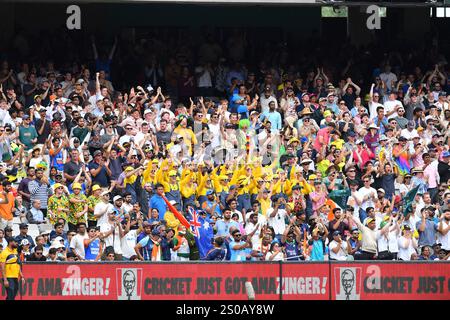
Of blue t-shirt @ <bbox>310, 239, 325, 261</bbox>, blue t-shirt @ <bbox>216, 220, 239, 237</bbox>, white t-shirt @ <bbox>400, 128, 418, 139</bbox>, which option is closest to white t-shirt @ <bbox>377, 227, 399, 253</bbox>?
blue t-shirt @ <bbox>310, 239, 325, 261</bbox>

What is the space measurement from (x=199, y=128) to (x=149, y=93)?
2.04 m

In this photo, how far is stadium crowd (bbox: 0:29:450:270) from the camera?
27484mm

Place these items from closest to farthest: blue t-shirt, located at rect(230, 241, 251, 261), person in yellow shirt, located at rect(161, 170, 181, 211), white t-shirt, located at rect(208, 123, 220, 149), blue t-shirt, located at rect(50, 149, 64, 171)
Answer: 1. blue t-shirt, located at rect(230, 241, 251, 261)
2. person in yellow shirt, located at rect(161, 170, 181, 211)
3. blue t-shirt, located at rect(50, 149, 64, 171)
4. white t-shirt, located at rect(208, 123, 220, 149)

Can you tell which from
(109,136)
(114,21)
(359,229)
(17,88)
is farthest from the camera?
(114,21)

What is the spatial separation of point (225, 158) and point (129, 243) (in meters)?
3.81

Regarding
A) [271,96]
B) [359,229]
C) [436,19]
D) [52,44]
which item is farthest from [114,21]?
[359,229]

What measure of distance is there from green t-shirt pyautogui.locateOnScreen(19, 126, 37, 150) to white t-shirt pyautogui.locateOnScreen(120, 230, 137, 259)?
3.95m

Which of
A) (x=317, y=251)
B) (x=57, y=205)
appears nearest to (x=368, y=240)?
(x=317, y=251)

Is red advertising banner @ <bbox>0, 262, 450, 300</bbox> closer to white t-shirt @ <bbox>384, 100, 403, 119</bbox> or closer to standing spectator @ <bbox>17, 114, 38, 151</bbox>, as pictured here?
standing spectator @ <bbox>17, 114, 38, 151</bbox>

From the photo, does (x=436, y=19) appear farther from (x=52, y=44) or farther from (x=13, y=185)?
(x=13, y=185)

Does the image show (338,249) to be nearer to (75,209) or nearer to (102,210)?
(102,210)

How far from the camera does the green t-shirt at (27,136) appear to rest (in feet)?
98.6

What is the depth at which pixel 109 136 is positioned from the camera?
29859mm

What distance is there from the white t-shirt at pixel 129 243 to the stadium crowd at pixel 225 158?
0.06ft
